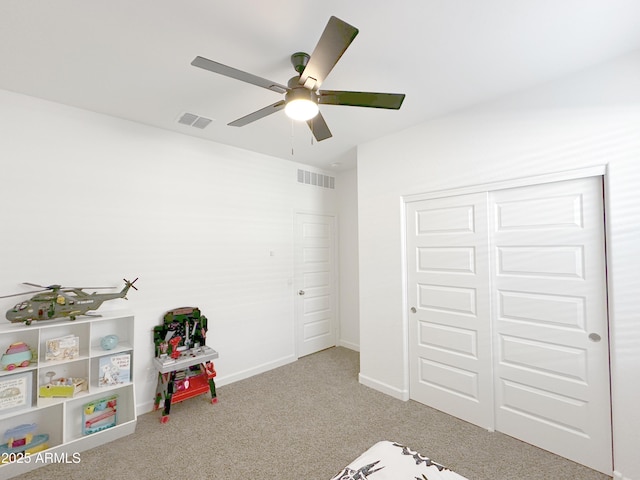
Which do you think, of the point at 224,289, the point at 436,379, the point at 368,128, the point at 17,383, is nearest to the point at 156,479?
the point at 17,383

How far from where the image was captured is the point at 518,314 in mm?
2379

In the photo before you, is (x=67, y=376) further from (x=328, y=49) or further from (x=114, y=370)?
(x=328, y=49)

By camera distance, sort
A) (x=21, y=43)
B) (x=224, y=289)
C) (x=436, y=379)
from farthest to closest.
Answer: (x=224, y=289)
(x=436, y=379)
(x=21, y=43)

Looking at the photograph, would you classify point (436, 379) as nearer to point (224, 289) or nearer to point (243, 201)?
point (224, 289)

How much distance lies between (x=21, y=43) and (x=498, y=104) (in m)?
3.43

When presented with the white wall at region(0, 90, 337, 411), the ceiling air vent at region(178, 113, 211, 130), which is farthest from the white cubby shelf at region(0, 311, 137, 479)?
the ceiling air vent at region(178, 113, 211, 130)

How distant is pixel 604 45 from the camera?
1.82m

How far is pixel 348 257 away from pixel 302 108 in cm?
316

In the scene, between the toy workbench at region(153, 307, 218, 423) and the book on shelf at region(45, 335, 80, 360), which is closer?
the book on shelf at region(45, 335, 80, 360)

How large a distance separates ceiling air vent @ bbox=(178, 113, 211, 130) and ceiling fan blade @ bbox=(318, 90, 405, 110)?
1.53 meters

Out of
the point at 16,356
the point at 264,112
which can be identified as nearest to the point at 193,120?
the point at 264,112

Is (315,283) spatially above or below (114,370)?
above

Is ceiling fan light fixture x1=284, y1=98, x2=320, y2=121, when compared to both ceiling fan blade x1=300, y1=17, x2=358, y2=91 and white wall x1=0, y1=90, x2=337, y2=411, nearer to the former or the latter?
ceiling fan blade x1=300, y1=17, x2=358, y2=91

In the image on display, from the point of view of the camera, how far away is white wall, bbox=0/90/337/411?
7.79ft
